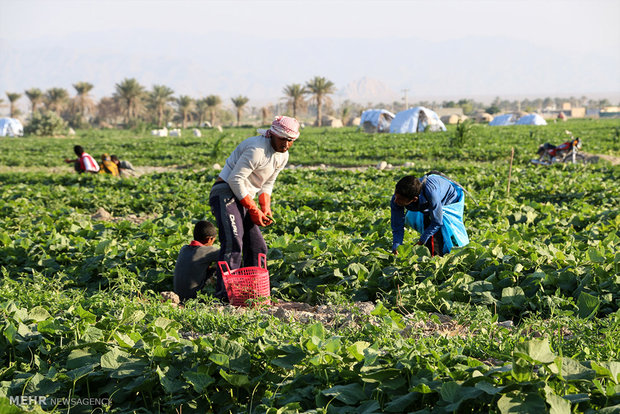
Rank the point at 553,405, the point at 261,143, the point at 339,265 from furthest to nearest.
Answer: the point at 339,265 → the point at 261,143 → the point at 553,405

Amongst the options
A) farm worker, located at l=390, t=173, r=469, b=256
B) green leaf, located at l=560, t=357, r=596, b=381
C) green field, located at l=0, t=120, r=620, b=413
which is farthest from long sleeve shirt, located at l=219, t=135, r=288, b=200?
green leaf, located at l=560, t=357, r=596, b=381

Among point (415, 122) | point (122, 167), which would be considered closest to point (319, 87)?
point (415, 122)

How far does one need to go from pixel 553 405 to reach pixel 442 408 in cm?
46

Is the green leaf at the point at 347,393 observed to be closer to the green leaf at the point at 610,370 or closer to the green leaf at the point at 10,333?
the green leaf at the point at 610,370

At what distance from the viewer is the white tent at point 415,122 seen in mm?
39531

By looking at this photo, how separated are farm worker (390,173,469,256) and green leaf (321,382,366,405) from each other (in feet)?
8.00

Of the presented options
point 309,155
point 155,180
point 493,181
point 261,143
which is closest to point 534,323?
point 261,143

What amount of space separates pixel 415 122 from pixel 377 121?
20.0 ft

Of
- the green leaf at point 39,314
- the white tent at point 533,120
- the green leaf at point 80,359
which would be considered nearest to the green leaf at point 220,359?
the green leaf at point 80,359

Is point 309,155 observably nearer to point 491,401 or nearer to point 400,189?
point 400,189

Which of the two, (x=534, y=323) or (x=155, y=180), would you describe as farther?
(x=155, y=180)

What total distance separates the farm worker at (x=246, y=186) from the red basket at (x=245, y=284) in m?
0.13

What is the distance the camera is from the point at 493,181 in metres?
11.6

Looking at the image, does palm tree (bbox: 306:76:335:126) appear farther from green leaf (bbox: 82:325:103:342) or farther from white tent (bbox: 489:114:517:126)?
green leaf (bbox: 82:325:103:342)
